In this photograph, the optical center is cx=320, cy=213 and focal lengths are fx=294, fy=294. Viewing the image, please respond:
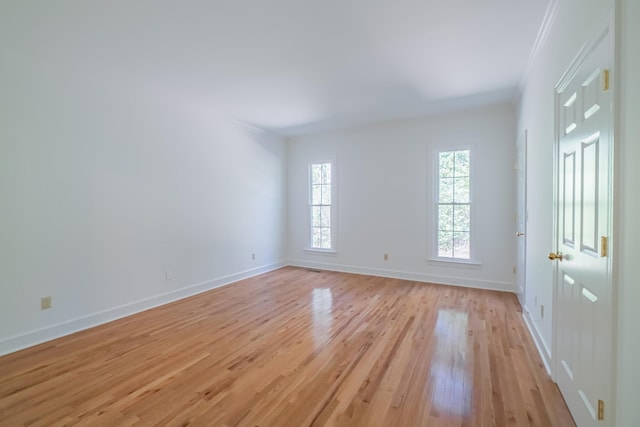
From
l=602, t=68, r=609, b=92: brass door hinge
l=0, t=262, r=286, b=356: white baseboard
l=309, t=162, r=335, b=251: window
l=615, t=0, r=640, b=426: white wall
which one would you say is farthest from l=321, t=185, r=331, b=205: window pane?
l=615, t=0, r=640, b=426: white wall

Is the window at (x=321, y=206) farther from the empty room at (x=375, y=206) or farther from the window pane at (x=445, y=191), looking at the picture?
the window pane at (x=445, y=191)

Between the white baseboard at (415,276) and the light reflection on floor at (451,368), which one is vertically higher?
the white baseboard at (415,276)

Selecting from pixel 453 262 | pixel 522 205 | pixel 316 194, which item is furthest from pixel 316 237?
pixel 522 205

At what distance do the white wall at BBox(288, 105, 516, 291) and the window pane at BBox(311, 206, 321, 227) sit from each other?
168 mm

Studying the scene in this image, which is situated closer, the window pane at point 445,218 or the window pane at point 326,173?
the window pane at point 445,218

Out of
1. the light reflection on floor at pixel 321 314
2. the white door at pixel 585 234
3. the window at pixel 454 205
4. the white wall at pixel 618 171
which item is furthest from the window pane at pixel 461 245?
the white door at pixel 585 234

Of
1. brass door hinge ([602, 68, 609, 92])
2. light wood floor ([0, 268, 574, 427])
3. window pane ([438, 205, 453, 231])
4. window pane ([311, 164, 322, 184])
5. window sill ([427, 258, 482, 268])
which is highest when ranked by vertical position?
window pane ([311, 164, 322, 184])

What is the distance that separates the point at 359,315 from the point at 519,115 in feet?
10.6

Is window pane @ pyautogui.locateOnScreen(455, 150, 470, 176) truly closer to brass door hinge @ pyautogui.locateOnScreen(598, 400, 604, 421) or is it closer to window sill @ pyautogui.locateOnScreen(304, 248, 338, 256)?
window sill @ pyautogui.locateOnScreen(304, 248, 338, 256)

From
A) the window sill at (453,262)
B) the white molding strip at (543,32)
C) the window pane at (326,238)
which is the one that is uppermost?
the white molding strip at (543,32)

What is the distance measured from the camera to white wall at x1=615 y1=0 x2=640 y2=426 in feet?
3.47

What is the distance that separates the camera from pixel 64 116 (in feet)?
9.70

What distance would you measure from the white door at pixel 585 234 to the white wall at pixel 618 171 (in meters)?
0.07

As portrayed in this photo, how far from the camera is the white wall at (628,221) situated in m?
1.06
